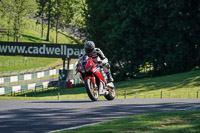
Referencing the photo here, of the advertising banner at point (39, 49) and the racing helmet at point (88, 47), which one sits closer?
the racing helmet at point (88, 47)

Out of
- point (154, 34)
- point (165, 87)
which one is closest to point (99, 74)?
point (165, 87)

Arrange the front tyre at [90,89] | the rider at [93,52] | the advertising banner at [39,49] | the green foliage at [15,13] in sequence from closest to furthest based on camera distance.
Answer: the front tyre at [90,89]
the rider at [93,52]
the advertising banner at [39,49]
the green foliage at [15,13]

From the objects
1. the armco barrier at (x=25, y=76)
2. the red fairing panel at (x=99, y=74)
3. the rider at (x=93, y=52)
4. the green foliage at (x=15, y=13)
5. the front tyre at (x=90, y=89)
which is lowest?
the front tyre at (x=90, y=89)

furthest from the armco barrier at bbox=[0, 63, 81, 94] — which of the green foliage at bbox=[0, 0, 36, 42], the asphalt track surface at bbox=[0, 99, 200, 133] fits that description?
the asphalt track surface at bbox=[0, 99, 200, 133]

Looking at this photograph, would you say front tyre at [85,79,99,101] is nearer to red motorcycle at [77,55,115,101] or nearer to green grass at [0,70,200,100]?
red motorcycle at [77,55,115,101]

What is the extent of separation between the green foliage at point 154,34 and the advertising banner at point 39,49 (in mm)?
4695

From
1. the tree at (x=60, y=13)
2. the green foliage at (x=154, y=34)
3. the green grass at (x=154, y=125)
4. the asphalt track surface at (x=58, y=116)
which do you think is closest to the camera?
the green grass at (x=154, y=125)

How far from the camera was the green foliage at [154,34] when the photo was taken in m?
43.2

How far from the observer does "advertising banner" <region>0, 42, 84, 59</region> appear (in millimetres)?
49344

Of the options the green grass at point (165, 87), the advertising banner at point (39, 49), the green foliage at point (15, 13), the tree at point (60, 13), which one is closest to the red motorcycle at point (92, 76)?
the green grass at point (165, 87)

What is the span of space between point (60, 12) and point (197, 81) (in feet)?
191

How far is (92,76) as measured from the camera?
13617mm

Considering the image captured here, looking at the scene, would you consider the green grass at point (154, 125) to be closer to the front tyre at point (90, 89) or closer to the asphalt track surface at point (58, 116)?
the asphalt track surface at point (58, 116)

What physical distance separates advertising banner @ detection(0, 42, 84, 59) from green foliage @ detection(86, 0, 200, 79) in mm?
4695
